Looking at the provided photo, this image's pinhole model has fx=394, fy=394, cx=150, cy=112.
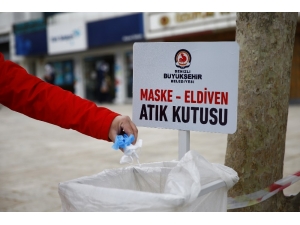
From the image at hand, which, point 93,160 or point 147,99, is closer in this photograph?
point 147,99

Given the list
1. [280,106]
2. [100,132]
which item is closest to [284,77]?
[280,106]

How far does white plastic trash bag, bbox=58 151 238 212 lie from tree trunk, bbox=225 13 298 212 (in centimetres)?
66

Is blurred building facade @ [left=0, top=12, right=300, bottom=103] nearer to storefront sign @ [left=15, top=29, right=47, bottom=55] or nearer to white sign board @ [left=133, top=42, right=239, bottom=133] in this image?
storefront sign @ [left=15, top=29, right=47, bottom=55]

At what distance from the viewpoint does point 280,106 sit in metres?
2.45

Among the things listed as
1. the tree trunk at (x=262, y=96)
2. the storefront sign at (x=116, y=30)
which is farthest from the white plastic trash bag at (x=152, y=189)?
the storefront sign at (x=116, y=30)

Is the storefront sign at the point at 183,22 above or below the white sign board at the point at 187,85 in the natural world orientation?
above

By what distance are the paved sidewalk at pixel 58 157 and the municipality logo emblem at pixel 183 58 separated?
213cm

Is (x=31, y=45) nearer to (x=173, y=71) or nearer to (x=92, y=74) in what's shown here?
(x=92, y=74)

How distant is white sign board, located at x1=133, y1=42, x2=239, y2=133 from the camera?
185cm

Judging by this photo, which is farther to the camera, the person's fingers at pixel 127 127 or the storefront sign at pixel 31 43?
the storefront sign at pixel 31 43

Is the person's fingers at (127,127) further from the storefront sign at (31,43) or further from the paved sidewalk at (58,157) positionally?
the storefront sign at (31,43)

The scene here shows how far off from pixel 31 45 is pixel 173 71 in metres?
18.6

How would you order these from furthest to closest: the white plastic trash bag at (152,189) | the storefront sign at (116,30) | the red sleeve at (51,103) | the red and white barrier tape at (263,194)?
the storefront sign at (116,30) < the red and white barrier tape at (263,194) < the red sleeve at (51,103) < the white plastic trash bag at (152,189)

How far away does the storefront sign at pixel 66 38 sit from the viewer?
16.8 metres
